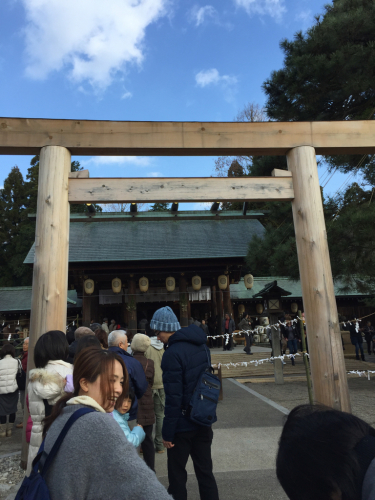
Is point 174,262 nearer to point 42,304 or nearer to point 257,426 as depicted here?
point 257,426

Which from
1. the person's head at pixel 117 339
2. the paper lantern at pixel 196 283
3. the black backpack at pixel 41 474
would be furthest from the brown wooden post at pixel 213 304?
the black backpack at pixel 41 474

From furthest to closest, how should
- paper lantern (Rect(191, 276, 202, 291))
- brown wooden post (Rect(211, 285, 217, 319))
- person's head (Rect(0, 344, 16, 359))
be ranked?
brown wooden post (Rect(211, 285, 217, 319)) < paper lantern (Rect(191, 276, 202, 291)) < person's head (Rect(0, 344, 16, 359))

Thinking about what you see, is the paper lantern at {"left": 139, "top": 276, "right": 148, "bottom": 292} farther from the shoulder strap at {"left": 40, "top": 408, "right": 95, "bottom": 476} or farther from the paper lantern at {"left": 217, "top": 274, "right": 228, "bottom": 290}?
the shoulder strap at {"left": 40, "top": 408, "right": 95, "bottom": 476}

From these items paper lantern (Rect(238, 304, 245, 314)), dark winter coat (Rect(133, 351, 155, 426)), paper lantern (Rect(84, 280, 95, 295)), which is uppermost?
paper lantern (Rect(84, 280, 95, 295))

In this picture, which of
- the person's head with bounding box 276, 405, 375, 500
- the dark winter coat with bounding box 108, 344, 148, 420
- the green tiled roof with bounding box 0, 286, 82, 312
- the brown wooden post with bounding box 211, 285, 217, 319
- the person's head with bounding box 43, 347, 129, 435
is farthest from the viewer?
the green tiled roof with bounding box 0, 286, 82, 312

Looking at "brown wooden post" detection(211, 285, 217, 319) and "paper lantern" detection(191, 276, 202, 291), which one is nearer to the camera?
"paper lantern" detection(191, 276, 202, 291)

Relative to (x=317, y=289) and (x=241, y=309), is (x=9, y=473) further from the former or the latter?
(x=241, y=309)

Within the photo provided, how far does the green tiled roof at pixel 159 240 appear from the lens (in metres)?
15.8

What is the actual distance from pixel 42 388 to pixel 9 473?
2043 mm

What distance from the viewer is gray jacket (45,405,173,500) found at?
0.98m

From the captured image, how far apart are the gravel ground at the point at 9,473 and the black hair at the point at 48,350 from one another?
165 cm

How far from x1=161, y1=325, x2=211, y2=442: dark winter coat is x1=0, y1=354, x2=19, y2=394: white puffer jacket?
4227 mm

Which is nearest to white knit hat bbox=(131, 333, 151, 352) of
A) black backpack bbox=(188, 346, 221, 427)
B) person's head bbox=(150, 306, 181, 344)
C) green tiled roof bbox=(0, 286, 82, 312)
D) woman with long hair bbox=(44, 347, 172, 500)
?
person's head bbox=(150, 306, 181, 344)

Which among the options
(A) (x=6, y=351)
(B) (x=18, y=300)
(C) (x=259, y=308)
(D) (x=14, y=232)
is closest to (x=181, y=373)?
(A) (x=6, y=351)
